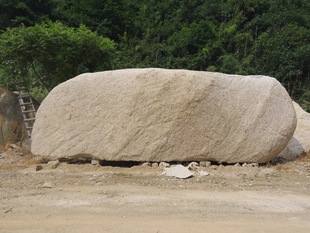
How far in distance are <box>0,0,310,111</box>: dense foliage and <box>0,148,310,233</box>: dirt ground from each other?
739 cm

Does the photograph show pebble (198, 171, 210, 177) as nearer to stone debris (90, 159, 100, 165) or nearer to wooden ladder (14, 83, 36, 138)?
stone debris (90, 159, 100, 165)

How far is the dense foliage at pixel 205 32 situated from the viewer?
→ 1580 centimetres

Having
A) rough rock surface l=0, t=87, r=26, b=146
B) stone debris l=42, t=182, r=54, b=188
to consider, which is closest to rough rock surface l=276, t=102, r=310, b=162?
stone debris l=42, t=182, r=54, b=188

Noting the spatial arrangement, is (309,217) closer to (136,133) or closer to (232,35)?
(136,133)

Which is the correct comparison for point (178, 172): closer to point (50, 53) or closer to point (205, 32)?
point (50, 53)

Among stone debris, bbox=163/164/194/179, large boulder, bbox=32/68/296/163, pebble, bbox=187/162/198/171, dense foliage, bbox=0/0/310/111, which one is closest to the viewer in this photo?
stone debris, bbox=163/164/194/179

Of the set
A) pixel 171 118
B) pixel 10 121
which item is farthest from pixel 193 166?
pixel 10 121

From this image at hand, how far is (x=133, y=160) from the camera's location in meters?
8.07

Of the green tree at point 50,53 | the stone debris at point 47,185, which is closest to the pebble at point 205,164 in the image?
the stone debris at point 47,185

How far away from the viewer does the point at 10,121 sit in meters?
10.8

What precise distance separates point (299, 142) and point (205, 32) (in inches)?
318

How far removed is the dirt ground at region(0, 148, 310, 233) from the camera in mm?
4949

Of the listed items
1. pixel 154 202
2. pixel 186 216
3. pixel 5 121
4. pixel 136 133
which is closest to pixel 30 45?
pixel 5 121

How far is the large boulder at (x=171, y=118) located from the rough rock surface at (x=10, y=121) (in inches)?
106
